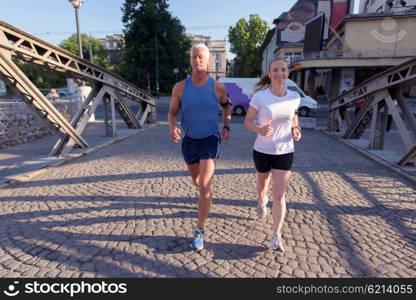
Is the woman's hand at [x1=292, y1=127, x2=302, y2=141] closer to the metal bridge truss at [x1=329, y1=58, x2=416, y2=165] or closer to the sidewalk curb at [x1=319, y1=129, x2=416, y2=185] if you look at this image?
the sidewalk curb at [x1=319, y1=129, x2=416, y2=185]

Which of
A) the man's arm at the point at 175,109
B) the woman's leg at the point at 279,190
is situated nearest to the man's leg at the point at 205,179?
the man's arm at the point at 175,109

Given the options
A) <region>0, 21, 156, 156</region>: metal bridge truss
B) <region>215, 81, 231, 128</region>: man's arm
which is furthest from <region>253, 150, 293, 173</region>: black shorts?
<region>0, 21, 156, 156</region>: metal bridge truss

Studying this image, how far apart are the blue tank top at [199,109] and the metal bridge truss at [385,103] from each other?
5.09 meters

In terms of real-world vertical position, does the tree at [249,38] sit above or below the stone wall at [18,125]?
above

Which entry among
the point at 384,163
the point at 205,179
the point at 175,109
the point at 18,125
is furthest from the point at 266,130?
the point at 18,125

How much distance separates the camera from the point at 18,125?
8703mm

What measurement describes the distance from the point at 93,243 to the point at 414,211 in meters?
4.29

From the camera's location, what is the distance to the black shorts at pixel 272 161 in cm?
251

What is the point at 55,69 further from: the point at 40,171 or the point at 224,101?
the point at 224,101

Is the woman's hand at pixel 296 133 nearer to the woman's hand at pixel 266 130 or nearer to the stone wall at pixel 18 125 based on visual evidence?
the woman's hand at pixel 266 130

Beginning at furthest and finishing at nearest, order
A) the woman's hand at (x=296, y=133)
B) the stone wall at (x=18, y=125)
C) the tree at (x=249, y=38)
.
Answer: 1. the tree at (x=249, y=38)
2. the stone wall at (x=18, y=125)
3. the woman's hand at (x=296, y=133)

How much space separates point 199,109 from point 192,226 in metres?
1.50

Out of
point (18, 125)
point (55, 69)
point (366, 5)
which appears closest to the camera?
point (55, 69)

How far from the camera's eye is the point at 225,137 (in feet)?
9.62
